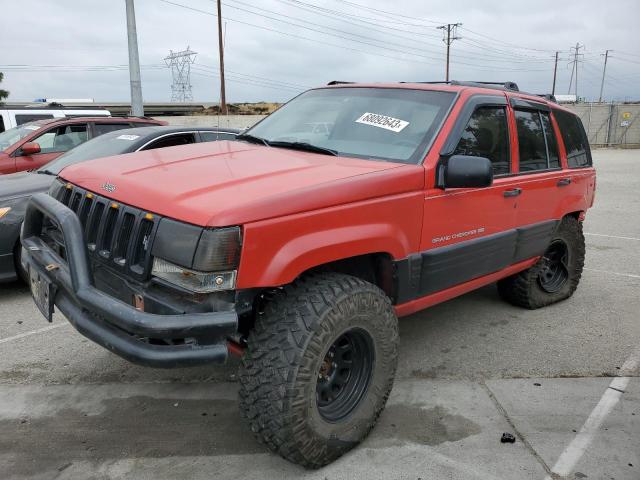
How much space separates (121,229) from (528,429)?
2.52 meters

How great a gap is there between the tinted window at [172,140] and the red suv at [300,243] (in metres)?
2.43

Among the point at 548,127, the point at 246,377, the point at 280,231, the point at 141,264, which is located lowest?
the point at 246,377

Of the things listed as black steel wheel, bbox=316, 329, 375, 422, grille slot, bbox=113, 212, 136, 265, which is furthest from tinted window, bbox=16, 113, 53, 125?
black steel wheel, bbox=316, 329, 375, 422

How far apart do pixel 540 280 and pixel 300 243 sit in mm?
3373

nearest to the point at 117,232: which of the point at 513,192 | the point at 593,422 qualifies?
the point at 513,192

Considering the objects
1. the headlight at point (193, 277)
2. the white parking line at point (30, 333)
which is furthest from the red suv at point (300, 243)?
the white parking line at point (30, 333)

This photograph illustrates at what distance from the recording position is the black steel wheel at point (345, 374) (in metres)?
2.84

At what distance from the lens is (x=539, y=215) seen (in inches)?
173

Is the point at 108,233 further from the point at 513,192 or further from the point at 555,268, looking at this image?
the point at 555,268

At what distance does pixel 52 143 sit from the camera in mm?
8055

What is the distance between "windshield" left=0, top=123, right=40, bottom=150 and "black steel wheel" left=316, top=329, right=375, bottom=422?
22.6 ft

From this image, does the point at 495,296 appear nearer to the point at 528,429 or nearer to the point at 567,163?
the point at 567,163

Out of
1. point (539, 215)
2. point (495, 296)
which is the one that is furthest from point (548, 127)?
point (495, 296)

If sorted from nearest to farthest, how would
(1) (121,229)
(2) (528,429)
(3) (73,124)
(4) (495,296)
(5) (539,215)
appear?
(1) (121,229) → (2) (528,429) → (5) (539,215) → (4) (495,296) → (3) (73,124)
